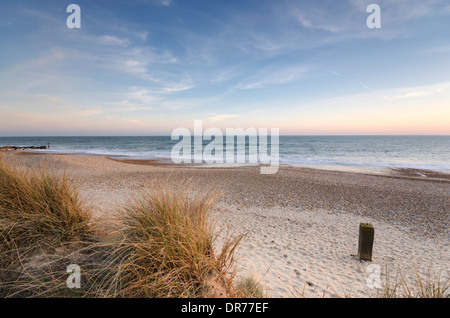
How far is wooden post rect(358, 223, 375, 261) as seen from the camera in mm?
4863

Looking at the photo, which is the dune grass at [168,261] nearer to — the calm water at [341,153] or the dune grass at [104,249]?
the dune grass at [104,249]

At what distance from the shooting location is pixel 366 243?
16.1 ft

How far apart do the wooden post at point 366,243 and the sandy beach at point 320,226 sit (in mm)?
186

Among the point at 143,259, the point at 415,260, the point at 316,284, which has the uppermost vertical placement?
the point at 143,259

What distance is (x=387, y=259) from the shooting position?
5.13 metres

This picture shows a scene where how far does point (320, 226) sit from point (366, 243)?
2.29 meters

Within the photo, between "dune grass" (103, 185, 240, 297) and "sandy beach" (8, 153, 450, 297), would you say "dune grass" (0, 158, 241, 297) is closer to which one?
"dune grass" (103, 185, 240, 297)

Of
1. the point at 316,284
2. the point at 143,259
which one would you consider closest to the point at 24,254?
the point at 143,259

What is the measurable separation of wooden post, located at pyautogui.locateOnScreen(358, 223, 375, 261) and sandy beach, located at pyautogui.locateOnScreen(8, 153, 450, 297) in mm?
186

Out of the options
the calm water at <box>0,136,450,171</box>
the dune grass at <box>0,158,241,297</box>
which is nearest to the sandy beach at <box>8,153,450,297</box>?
the dune grass at <box>0,158,241,297</box>

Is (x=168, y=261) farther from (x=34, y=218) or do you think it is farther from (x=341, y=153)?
(x=341, y=153)

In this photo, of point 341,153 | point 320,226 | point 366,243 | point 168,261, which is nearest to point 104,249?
point 168,261
